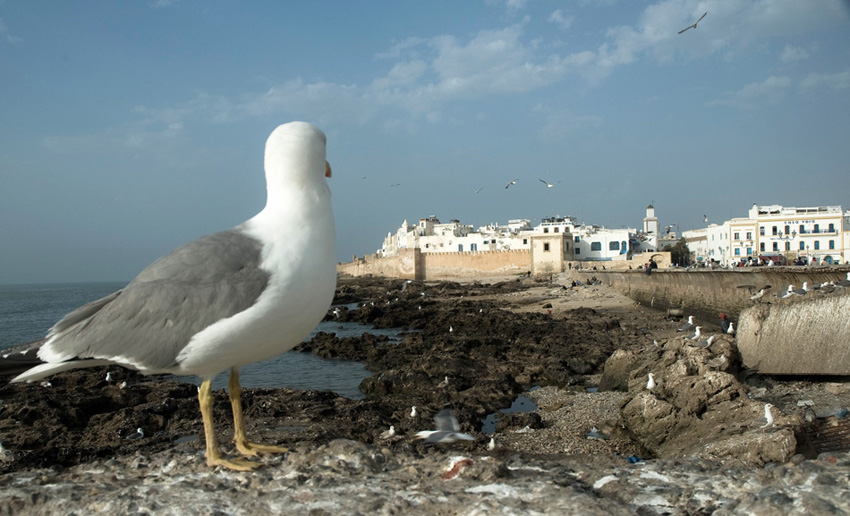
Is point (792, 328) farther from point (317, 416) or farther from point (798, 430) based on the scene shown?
point (317, 416)

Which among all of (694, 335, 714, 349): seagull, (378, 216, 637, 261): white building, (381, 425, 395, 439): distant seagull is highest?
(378, 216, 637, 261): white building

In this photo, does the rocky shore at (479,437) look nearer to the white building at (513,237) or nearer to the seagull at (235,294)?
the seagull at (235,294)

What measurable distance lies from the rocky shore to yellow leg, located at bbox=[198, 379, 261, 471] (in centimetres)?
6

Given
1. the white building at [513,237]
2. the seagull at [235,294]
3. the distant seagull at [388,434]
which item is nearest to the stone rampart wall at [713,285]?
the distant seagull at [388,434]

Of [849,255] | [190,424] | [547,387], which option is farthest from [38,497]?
[849,255]

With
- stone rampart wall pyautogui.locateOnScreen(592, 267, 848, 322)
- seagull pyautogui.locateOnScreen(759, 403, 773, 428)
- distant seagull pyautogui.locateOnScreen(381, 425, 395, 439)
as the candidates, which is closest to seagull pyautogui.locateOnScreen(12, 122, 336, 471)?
distant seagull pyautogui.locateOnScreen(381, 425, 395, 439)

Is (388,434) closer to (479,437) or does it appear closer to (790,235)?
(479,437)

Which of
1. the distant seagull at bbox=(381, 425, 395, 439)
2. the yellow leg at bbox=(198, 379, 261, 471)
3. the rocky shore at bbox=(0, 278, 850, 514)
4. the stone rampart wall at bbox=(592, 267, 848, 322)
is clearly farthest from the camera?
the stone rampart wall at bbox=(592, 267, 848, 322)

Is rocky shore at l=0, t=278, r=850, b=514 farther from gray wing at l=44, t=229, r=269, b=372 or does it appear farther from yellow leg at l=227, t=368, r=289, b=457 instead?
gray wing at l=44, t=229, r=269, b=372

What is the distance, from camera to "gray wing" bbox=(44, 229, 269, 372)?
302cm

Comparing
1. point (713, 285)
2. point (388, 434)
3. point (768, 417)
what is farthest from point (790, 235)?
point (388, 434)

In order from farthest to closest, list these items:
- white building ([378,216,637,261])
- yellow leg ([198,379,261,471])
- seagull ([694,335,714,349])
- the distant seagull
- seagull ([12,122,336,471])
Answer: white building ([378,216,637,261])
seagull ([694,335,714,349])
the distant seagull
yellow leg ([198,379,261,471])
seagull ([12,122,336,471])

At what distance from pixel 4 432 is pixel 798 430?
10.5 metres

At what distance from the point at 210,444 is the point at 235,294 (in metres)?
1.09
